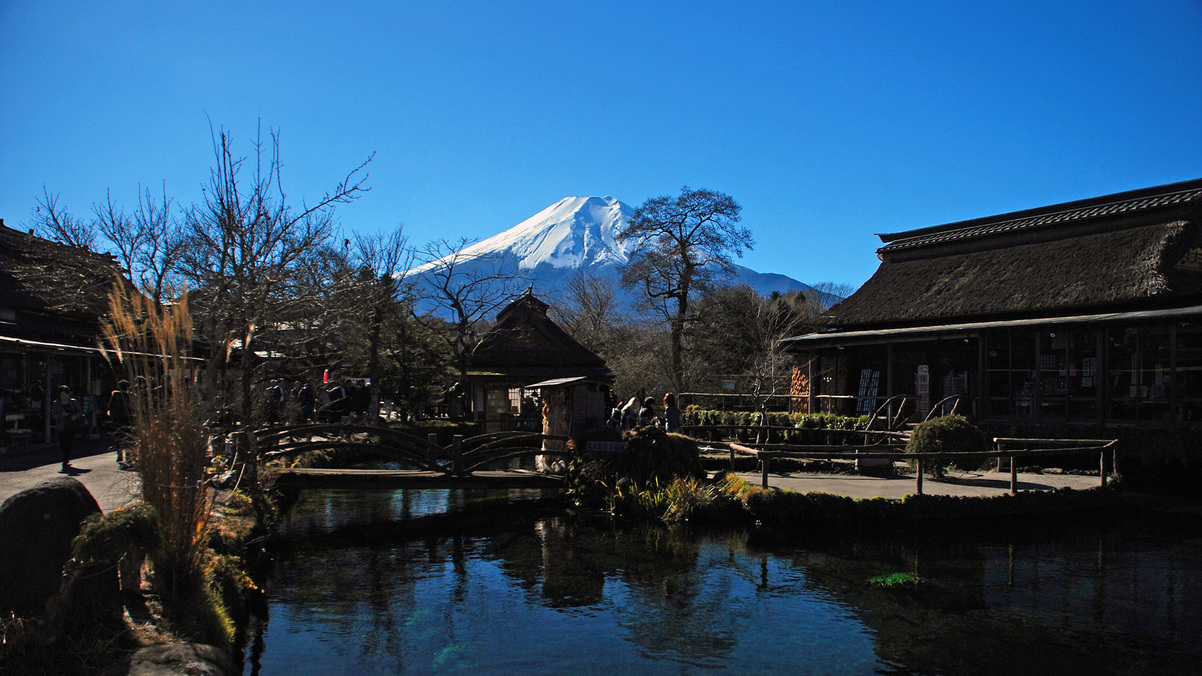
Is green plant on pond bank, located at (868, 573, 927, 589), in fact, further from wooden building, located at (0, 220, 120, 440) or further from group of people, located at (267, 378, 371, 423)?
group of people, located at (267, 378, 371, 423)

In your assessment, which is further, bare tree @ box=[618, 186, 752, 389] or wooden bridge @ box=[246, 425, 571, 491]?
bare tree @ box=[618, 186, 752, 389]

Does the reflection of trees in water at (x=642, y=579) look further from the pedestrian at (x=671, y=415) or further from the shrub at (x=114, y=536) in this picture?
the shrub at (x=114, y=536)

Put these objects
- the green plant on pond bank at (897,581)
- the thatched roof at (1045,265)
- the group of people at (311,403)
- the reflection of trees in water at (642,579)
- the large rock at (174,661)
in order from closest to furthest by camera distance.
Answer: the large rock at (174,661)
the reflection of trees in water at (642,579)
the green plant on pond bank at (897,581)
the thatched roof at (1045,265)
the group of people at (311,403)

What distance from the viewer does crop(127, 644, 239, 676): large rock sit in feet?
15.2

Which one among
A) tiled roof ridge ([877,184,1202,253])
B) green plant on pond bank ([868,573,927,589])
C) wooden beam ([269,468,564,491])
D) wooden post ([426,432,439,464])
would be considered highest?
tiled roof ridge ([877,184,1202,253])

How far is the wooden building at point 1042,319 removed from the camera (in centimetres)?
1780

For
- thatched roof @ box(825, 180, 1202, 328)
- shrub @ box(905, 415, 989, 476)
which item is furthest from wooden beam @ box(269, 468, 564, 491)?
thatched roof @ box(825, 180, 1202, 328)

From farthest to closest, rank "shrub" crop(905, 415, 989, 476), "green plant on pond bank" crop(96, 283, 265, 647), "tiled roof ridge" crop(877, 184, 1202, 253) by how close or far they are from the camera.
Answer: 1. "tiled roof ridge" crop(877, 184, 1202, 253)
2. "shrub" crop(905, 415, 989, 476)
3. "green plant on pond bank" crop(96, 283, 265, 647)

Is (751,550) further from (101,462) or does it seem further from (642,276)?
(642,276)

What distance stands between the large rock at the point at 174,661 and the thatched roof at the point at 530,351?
20592 mm

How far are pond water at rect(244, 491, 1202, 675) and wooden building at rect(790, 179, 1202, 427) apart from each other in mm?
7123

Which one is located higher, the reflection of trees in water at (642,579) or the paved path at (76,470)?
the paved path at (76,470)

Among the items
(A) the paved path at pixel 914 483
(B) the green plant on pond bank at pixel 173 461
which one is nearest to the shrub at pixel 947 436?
(A) the paved path at pixel 914 483

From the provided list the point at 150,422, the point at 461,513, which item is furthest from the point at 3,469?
the point at 150,422
